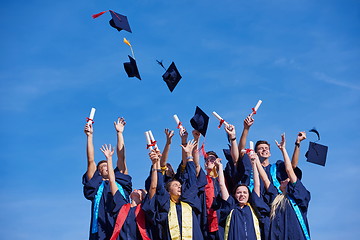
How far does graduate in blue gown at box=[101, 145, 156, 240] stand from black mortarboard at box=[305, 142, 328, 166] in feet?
8.57

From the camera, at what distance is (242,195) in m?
8.62

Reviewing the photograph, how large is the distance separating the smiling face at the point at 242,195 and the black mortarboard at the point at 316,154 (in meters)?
1.46

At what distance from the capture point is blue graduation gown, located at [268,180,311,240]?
28.1 ft

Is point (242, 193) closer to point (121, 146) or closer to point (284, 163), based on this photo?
point (284, 163)

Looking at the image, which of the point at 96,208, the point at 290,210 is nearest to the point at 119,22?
the point at 96,208

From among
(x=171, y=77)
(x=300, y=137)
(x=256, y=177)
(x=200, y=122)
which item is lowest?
(x=256, y=177)

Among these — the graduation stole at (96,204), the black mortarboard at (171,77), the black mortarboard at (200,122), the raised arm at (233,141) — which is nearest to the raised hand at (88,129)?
the graduation stole at (96,204)

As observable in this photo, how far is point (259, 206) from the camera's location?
28.3 ft

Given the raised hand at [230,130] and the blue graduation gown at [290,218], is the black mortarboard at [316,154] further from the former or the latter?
the raised hand at [230,130]

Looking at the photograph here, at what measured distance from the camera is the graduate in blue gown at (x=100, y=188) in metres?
8.91

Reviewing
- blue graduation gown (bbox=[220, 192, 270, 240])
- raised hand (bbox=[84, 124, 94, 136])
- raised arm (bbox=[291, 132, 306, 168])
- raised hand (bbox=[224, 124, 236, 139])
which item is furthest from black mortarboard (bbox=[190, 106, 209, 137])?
raised hand (bbox=[84, 124, 94, 136])

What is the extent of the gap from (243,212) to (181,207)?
84 centimetres

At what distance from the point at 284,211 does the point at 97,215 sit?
102 inches

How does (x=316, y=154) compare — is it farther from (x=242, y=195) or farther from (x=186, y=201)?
(x=186, y=201)
